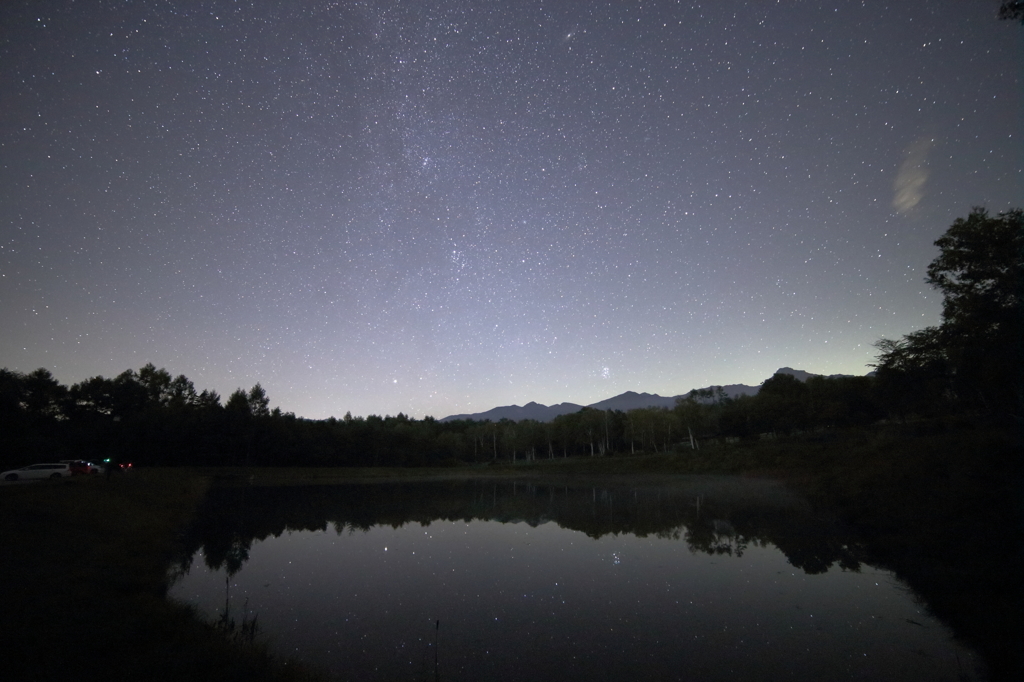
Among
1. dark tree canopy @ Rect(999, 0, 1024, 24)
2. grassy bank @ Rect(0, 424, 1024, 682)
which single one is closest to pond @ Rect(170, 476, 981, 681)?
grassy bank @ Rect(0, 424, 1024, 682)

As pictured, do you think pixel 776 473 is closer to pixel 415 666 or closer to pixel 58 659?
pixel 415 666

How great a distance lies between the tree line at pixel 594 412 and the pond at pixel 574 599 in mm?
10197

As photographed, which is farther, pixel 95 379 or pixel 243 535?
pixel 95 379

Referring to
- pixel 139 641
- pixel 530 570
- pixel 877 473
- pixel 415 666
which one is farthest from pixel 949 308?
pixel 139 641

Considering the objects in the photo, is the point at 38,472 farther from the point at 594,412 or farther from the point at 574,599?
the point at 594,412

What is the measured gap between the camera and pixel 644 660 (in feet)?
32.4

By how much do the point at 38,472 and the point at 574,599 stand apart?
4638cm

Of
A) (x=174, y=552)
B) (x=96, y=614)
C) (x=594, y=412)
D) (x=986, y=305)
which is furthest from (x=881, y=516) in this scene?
(x=594, y=412)

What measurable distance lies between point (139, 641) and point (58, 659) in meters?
1.37

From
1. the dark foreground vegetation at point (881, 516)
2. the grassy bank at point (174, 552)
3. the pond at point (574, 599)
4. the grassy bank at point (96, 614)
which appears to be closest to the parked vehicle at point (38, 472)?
the dark foreground vegetation at point (881, 516)

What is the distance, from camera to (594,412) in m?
123

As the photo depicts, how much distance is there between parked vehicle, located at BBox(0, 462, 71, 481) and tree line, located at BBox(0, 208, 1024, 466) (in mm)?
9752

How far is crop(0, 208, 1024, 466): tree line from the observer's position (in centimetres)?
1947

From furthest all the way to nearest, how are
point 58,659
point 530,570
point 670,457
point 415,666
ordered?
point 670,457, point 530,570, point 415,666, point 58,659
